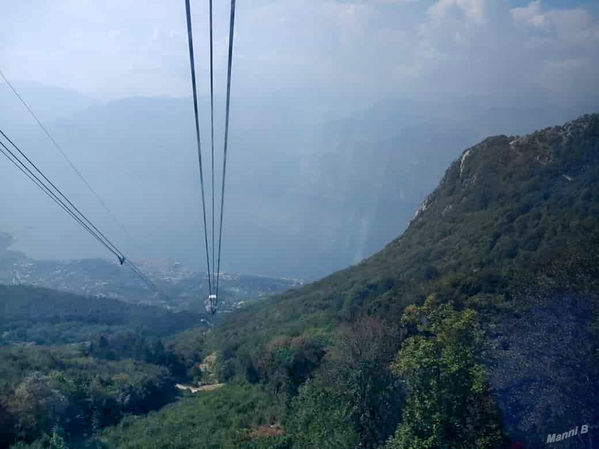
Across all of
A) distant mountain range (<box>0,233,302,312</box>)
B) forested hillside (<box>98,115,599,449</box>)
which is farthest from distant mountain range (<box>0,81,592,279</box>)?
forested hillside (<box>98,115,599,449</box>)

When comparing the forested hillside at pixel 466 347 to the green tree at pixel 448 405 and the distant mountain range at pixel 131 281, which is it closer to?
the green tree at pixel 448 405

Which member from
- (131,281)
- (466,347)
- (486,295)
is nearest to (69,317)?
(131,281)

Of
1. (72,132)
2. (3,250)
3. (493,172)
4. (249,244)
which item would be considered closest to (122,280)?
(3,250)

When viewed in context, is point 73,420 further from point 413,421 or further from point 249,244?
point 249,244

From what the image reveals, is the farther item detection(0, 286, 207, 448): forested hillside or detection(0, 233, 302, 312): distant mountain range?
detection(0, 233, 302, 312): distant mountain range

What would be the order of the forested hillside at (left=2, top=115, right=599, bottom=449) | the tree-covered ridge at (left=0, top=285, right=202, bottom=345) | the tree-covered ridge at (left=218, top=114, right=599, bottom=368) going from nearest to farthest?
the forested hillside at (left=2, top=115, right=599, bottom=449)
the tree-covered ridge at (left=218, top=114, right=599, bottom=368)
the tree-covered ridge at (left=0, top=285, right=202, bottom=345)

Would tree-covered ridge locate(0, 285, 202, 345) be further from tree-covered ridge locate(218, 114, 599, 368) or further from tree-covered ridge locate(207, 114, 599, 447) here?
tree-covered ridge locate(218, 114, 599, 368)

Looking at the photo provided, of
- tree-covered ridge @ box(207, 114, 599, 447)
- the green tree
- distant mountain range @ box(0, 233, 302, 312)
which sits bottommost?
the green tree

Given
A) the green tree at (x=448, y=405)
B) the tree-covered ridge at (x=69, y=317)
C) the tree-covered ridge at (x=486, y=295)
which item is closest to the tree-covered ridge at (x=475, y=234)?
the tree-covered ridge at (x=486, y=295)
